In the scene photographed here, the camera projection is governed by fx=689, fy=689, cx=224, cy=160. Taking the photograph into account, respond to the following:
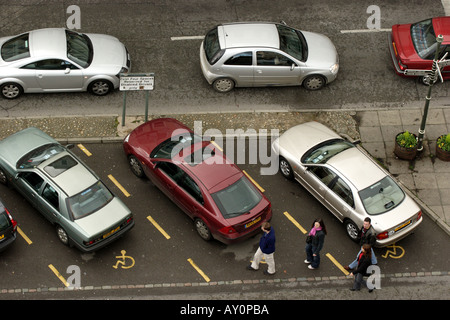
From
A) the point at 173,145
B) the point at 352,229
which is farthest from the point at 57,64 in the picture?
the point at 352,229

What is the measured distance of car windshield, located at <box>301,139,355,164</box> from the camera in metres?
17.9

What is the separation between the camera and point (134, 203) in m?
18.1

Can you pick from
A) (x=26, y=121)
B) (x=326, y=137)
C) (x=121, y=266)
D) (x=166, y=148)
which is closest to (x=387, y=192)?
(x=326, y=137)

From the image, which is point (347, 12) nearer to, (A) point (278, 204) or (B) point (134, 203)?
(A) point (278, 204)

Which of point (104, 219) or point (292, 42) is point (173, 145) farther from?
point (292, 42)

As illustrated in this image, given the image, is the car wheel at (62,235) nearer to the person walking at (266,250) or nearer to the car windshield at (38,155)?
the car windshield at (38,155)

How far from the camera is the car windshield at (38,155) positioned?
17.3 meters

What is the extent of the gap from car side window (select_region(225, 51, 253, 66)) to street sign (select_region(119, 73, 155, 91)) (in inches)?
100

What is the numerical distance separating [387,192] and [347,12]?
813 cm

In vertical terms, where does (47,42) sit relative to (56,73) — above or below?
above

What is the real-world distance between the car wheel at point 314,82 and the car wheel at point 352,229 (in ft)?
16.9

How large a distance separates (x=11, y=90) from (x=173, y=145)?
5.63 metres

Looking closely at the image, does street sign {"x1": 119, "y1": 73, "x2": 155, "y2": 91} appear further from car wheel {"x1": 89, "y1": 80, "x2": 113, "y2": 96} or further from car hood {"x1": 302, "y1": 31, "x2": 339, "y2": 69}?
car hood {"x1": 302, "y1": 31, "x2": 339, "y2": 69}

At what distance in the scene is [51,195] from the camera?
16766 millimetres
